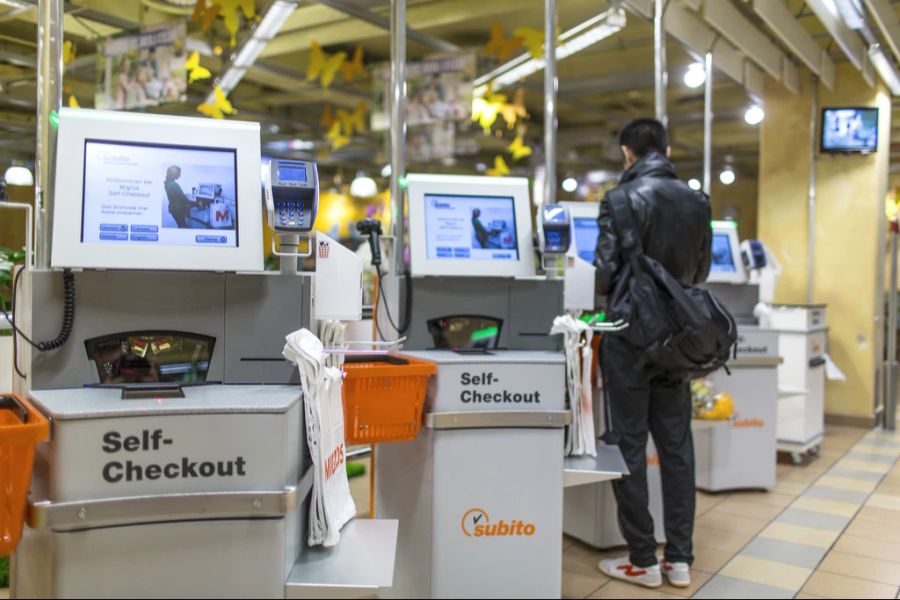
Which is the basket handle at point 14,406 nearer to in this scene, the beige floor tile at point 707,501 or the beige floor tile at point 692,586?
the beige floor tile at point 692,586

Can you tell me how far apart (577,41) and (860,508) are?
13.9ft

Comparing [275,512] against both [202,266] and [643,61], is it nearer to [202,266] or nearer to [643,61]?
[202,266]

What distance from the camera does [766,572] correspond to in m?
3.49

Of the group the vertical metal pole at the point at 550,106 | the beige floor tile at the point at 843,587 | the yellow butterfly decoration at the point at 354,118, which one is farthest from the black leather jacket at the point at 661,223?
the yellow butterfly decoration at the point at 354,118

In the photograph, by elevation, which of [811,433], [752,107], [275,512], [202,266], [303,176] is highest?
[752,107]

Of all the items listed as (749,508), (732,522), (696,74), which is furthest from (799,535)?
(696,74)

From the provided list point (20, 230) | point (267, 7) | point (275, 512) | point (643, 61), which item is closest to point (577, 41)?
point (267, 7)

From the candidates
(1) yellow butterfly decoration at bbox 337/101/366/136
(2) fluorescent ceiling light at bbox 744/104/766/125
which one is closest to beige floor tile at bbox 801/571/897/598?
(2) fluorescent ceiling light at bbox 744/104/766/125

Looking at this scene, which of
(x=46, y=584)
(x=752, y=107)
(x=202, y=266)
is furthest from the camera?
(x=752, y=107)

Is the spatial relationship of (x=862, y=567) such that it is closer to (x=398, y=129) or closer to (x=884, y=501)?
(x=884, y=501)

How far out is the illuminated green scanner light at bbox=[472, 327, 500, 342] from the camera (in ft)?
10.4

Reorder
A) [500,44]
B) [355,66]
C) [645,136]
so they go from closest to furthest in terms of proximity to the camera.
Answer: [645,136] < [500,44] < [355,66]

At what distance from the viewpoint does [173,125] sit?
2195mm

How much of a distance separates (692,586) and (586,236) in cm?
171
